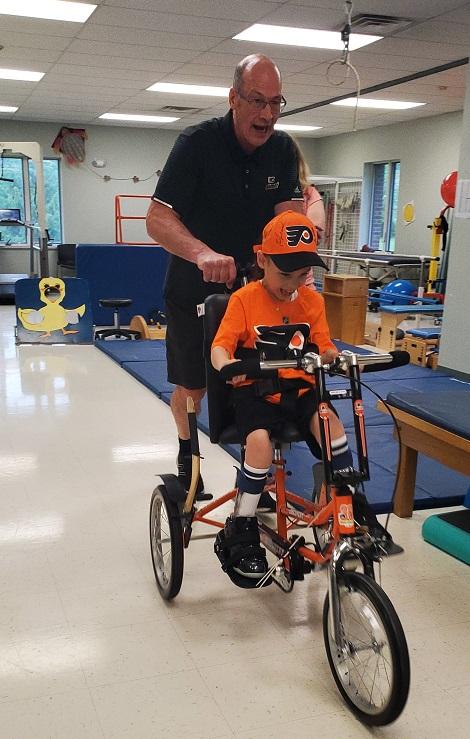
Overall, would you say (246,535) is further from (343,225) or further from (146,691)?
(343,225)

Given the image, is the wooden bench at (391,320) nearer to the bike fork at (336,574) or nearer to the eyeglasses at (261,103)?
the eyeglasses at (261,103)

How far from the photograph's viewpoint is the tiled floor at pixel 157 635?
1.64m

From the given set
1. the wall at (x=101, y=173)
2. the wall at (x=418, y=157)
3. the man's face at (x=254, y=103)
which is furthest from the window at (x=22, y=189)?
the man's face at (x=254, y=103)

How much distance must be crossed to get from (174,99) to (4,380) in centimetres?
587

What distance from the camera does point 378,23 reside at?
221 inches

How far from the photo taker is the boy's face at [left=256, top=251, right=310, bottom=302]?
2029mm

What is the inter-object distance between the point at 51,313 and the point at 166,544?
509cm

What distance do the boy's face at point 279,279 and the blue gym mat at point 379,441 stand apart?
1.13 metres

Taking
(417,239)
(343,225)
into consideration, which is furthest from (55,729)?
(343,225)

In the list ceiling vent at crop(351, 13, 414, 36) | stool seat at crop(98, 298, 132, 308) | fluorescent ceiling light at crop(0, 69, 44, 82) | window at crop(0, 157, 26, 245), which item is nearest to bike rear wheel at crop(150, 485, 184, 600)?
ceiling vent at crop(351, 13, 414, 36)

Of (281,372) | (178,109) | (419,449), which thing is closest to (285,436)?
(281,372)

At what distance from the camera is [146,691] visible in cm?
174

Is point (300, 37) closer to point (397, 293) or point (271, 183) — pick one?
point (397, 293)

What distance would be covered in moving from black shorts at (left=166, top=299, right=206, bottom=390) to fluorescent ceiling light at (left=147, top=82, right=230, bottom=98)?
21.8 ft
